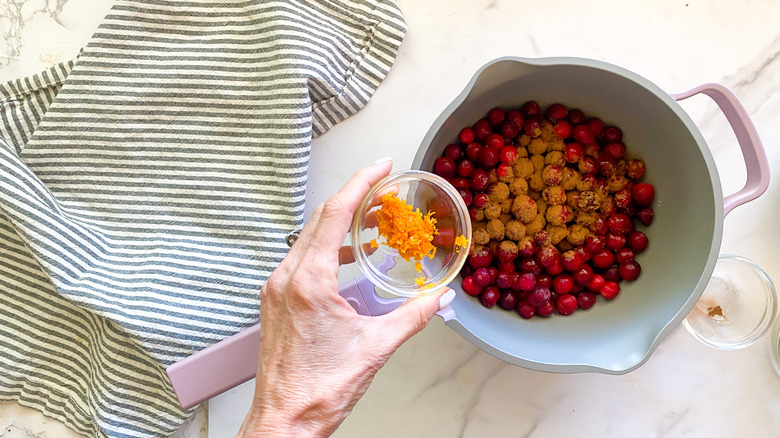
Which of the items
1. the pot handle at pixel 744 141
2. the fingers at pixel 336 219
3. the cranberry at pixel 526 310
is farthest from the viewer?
the cranberry at pixel 526 310

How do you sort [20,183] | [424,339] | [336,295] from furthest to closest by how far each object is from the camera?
[424,339]
[20,183]
[336,295]

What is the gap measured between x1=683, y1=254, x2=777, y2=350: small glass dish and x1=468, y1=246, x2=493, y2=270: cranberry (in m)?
0.34

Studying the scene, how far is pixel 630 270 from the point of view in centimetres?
83

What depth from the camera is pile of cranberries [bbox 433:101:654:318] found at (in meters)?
0.81

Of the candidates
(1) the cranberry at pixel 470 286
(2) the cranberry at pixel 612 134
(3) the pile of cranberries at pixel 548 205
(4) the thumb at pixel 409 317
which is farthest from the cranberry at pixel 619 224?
(4) the thumb at pixel 409 317

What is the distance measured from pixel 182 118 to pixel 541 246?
0.55 meters

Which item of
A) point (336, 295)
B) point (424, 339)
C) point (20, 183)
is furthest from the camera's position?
point (424, 339)

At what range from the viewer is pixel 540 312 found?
32.5 inches

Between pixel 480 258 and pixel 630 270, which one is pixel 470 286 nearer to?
pixel 480 258

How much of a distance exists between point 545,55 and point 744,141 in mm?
302

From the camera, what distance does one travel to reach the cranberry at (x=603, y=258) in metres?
0.83

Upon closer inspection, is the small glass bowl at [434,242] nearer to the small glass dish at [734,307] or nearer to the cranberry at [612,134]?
the cranberry at [612,134]

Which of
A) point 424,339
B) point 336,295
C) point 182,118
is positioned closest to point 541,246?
point 424,339

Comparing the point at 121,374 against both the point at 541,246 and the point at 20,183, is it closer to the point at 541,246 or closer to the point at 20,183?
the point at 20,183
